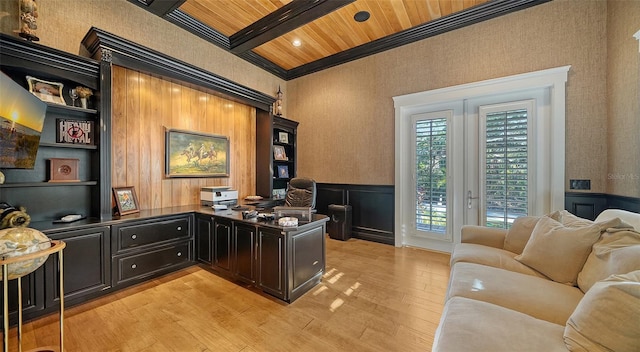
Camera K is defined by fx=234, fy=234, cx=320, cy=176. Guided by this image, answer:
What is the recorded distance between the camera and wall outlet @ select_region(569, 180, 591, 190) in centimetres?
→ 266

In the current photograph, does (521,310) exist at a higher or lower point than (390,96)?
lower

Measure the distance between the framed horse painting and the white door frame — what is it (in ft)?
9.70

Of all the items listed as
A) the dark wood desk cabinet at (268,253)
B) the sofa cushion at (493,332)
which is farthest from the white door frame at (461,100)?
the sofa cushion at (493,332)

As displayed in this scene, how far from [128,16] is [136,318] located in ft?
11.1

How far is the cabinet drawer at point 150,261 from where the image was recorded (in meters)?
2.44

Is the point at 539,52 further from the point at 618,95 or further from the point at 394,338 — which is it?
the point at 394,338

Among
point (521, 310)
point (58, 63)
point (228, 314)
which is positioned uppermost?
point (58, 63)

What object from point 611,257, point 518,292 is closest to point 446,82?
point 611,257

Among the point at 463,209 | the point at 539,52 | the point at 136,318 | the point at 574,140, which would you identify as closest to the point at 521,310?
the point at 463,209

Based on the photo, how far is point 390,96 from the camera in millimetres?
3977

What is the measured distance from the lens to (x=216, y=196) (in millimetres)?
3449

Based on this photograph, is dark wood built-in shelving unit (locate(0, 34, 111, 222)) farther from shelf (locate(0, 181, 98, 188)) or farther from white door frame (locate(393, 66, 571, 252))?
white door frame (locate(393, 66, 571, 252))

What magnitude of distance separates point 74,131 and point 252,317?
2.62 m

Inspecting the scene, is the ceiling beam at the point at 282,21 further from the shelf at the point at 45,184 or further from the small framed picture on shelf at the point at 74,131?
the shelf at the point at 45,184
